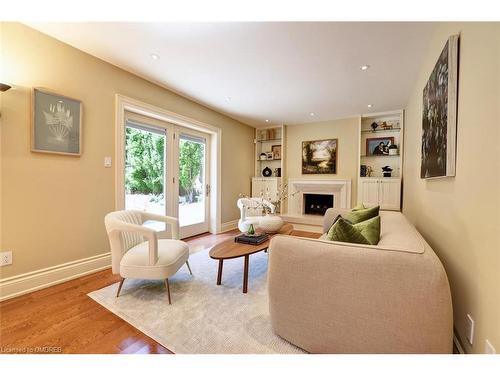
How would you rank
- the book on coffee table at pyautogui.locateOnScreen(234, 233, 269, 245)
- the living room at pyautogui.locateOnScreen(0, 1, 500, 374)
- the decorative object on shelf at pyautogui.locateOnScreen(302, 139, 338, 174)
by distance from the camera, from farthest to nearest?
the decorative object on shelf at pyautogui.locateOnScreen(302, 139, 338, 174)
the book on coffee table at pyautogui.locateOnScreen(234, 233, 269, 245)
the living room at pyautogui.locateOnScreen(0, 1, 500, 374)

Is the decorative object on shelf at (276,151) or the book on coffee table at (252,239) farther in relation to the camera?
the decorative object on shelf at (276,151)

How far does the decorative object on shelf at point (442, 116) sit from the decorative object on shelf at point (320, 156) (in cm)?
277

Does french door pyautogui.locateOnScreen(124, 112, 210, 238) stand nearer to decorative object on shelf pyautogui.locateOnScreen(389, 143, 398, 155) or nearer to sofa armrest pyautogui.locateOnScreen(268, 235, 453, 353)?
sofa armrest pyautogui.locateOnScreen(268, 235, 453, 353)

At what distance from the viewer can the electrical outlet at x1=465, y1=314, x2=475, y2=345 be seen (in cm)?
112

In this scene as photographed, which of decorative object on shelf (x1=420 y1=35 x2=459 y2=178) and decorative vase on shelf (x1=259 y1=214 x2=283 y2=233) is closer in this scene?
decorative object on shelf (x1=420 y1=35 x2=459 y2=178)

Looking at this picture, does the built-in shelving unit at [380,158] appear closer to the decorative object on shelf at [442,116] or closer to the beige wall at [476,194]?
the decorative object on shelf at [442,116]

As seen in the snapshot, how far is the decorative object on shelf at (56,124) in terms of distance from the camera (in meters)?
2.02

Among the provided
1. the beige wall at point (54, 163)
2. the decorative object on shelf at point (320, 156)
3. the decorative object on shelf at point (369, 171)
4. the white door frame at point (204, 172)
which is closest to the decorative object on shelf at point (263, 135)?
the decorative object on shelf at point (320, 156)

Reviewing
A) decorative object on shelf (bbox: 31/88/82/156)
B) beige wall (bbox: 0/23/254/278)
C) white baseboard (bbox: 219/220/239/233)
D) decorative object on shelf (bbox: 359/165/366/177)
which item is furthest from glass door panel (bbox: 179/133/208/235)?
decorative object on shelf (bbox: 359/165/366/177)

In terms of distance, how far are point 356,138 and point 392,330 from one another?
4255mm

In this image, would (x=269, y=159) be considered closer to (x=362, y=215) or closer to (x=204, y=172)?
(x=204, y=172)

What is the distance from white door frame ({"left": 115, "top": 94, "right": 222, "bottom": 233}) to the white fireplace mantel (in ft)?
6.03

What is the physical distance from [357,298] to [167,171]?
3.22 m
